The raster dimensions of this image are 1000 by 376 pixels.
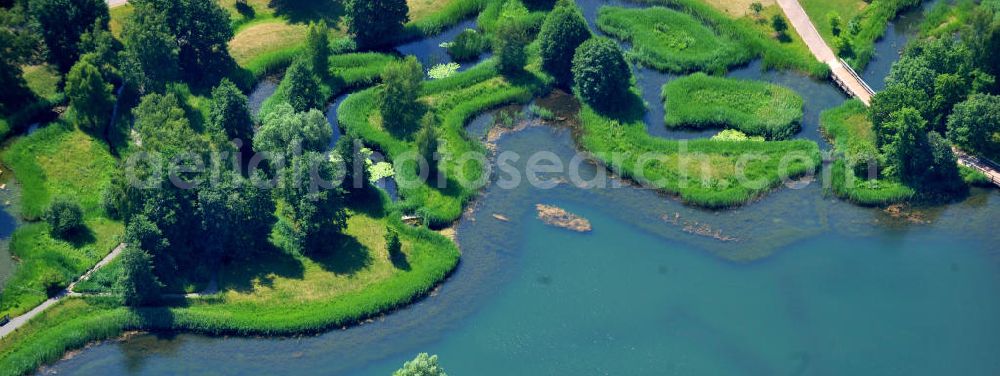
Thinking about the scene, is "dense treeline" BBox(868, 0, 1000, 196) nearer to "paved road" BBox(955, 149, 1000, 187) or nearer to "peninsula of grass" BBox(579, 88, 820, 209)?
"paved road" BBox(955, 149, 1000, 187)

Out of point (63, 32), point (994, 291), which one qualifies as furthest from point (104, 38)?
point (994, 291)

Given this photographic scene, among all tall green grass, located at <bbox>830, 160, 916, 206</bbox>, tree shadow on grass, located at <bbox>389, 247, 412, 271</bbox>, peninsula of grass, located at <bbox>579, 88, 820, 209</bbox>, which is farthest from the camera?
peninsula of grass, located at <bbox>579, 88, 820, 209</bbox>

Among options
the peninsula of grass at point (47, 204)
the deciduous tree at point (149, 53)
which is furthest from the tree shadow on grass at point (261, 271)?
the deciduous tree at point (149, 53)

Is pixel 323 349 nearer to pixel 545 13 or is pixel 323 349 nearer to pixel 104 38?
pixel 104 38

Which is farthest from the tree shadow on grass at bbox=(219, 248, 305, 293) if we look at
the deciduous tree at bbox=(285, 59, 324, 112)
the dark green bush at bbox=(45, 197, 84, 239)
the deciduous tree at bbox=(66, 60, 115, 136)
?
the deciduous tree at bbox=(66, 60, 115, 136)

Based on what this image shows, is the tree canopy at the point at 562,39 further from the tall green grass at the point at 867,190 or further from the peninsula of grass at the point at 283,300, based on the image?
the tall green grass at the point at 867,190

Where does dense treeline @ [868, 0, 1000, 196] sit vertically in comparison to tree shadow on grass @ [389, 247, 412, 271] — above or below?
above
